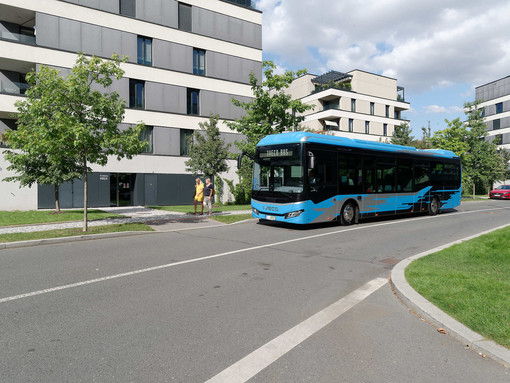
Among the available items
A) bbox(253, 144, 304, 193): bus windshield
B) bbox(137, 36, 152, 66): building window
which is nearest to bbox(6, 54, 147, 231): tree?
bbox(253, 144, 304, 193): bus windshield

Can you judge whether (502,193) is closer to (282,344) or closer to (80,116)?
(80,116)

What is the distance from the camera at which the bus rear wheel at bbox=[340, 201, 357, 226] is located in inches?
521

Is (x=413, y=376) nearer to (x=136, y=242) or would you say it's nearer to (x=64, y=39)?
(x=136, y=242)

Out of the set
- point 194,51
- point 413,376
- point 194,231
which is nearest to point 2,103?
point 194,51

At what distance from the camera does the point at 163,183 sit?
25984 millimetres

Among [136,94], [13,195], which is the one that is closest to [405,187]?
[136,94]

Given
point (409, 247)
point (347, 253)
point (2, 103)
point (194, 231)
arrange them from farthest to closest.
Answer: point (2, 103)
point (194, 231)
point (409, 247)
point (347, 253)

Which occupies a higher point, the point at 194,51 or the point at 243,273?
the point at 194,51

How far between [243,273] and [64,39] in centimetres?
2308

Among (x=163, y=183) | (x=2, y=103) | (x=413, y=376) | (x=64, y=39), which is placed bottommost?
(x=413, y=376)

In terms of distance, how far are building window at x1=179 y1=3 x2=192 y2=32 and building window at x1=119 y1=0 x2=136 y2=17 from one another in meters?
3.63

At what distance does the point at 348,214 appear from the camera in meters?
13.5

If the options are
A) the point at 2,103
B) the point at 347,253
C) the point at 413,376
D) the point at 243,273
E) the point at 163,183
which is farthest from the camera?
the point at 163,183

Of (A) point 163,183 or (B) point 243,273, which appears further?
(A) point 163,183
